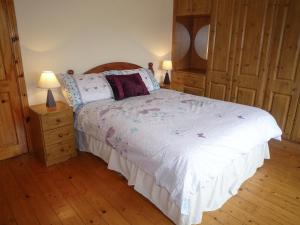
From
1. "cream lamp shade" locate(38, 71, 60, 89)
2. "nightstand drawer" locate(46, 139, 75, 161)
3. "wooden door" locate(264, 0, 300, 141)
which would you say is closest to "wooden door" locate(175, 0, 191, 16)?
"wooden door" locate(264, 0, 300, 141)

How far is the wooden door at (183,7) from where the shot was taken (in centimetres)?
385

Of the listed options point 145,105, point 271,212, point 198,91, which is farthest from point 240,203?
point 198,91

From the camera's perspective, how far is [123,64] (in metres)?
3.51

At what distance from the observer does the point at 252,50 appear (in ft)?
10.6

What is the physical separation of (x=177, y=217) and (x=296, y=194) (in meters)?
1.26

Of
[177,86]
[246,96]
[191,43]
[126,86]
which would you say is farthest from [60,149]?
[191,43]

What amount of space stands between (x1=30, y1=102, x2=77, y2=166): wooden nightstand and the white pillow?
0.52 feet

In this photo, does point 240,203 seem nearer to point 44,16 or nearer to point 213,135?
point 213,135

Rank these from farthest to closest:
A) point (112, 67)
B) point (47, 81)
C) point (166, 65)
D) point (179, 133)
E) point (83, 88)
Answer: point (166, 65), point (112, 67), point (83, 88), point (47, 81), point (179, 133)

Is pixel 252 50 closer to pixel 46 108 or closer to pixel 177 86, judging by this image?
pixel 177 86

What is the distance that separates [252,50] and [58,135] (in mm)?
2815

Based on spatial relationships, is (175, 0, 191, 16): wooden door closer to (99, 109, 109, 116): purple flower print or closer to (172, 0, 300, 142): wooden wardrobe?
(172, 0, 300, 142): wooden wardrobe

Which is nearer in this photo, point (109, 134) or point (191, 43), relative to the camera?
point (109, 134)

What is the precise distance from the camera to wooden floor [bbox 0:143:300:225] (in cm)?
184
